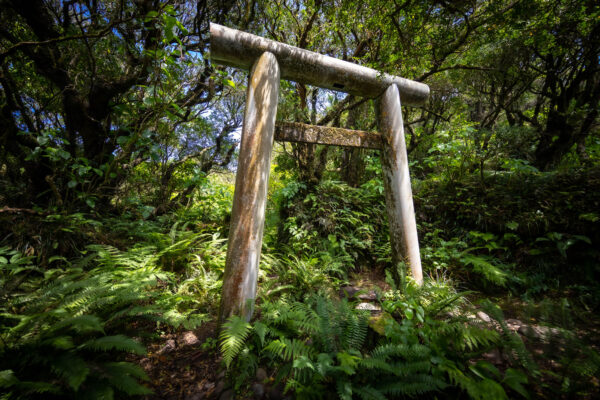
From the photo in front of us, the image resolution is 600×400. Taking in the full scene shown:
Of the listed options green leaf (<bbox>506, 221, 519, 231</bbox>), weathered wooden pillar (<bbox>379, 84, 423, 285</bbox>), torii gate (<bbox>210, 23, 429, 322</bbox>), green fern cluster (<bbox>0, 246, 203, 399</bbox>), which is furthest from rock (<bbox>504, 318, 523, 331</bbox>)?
green fern cluster (<bbox>0, 246, 203, 399</bbox>)

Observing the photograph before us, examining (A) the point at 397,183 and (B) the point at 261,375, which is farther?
(A) the point at 397,183

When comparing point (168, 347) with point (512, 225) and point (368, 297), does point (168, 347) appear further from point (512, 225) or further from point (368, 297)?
point (512, 225)

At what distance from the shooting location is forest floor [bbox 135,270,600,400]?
1.53 meters

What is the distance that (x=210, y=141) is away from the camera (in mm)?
6578

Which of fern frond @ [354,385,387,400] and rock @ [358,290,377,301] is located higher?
rock @ [358,290,377,301]

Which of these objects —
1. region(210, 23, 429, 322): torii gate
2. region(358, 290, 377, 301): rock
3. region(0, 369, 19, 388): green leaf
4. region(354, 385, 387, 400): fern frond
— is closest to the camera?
region(0, 369, 19, 388): green leaf

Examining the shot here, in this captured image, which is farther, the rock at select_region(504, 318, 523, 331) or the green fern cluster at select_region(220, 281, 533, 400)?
the rock at select_region(504, 318, 523, 331)

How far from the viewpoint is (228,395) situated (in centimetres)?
155

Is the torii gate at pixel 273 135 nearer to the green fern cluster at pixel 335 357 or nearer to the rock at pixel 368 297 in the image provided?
the green fern cluster at pixel 335 357

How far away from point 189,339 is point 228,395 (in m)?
0.86

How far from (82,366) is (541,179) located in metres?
6.09

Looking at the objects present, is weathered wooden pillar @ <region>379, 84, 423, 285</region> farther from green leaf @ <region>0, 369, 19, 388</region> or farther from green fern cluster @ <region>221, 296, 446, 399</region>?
green leaf @ <region>0, 369, 19, 388</region>

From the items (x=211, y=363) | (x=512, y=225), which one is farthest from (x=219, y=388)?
(x=512, y=225)

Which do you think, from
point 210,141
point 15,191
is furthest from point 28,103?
point 210,141
